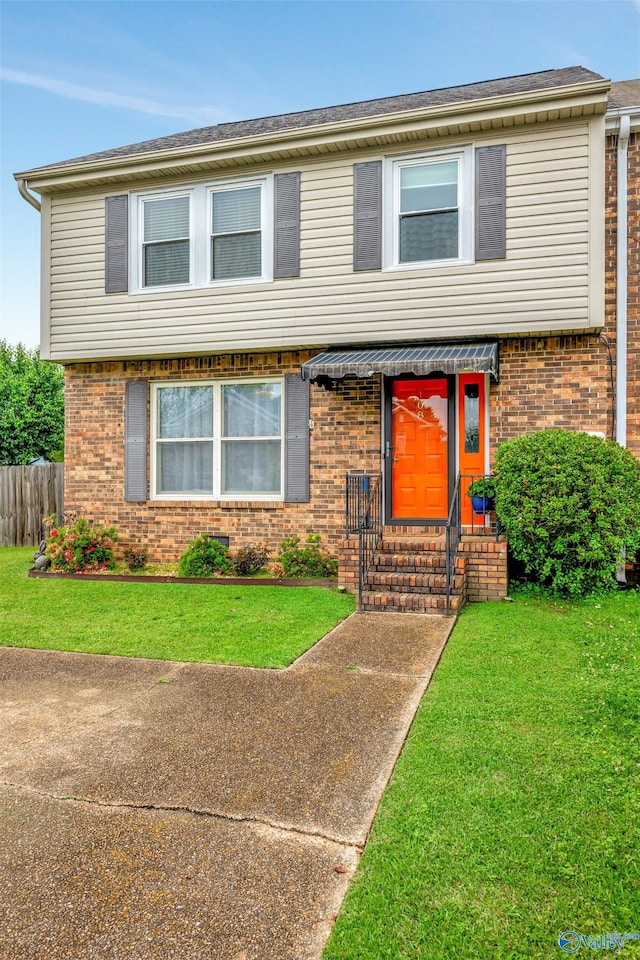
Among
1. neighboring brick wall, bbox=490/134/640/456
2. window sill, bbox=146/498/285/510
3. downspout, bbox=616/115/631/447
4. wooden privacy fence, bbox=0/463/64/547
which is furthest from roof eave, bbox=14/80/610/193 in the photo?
wooden privacy fence, bbox=0/463/64/547

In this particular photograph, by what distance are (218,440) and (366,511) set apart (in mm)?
2775

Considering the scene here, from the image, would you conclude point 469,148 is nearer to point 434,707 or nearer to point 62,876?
point 434,707

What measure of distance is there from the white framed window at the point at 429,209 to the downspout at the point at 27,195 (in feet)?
18.1

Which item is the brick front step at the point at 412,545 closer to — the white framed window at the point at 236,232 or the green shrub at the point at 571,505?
the green shrub at the point at 571,505

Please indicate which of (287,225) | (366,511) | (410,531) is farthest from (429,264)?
(410,531)

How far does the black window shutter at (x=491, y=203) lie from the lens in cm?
785

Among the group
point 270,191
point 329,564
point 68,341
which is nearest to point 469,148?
point 270,191

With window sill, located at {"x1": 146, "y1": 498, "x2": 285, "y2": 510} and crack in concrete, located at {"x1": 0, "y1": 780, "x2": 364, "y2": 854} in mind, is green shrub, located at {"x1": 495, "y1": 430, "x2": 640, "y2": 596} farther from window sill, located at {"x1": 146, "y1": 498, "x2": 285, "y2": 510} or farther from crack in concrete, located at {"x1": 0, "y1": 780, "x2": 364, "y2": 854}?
crack in concrete, located at {"x1": 0, "y1": 780, "x2": 364, "y2": 854}

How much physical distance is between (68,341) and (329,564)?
5.25m

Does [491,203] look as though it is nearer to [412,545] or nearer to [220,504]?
[412,545]

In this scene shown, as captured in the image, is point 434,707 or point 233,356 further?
point 233,356

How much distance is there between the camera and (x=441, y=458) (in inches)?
337

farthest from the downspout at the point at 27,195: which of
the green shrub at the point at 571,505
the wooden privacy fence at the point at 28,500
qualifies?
the green shrub at the point at 571,505

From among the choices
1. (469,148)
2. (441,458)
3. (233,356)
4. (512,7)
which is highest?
(512,7)
